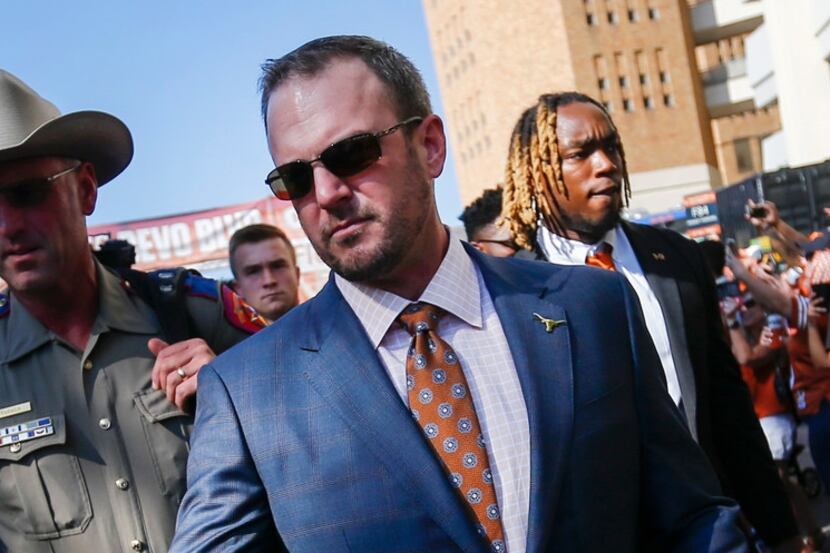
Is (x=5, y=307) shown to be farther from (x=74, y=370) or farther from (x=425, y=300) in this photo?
(x=425, y=300)

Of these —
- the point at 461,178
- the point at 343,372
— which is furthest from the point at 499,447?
the point at 461,178

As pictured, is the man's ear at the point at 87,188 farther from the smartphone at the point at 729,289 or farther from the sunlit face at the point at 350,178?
the smartphone at the point at 729,289

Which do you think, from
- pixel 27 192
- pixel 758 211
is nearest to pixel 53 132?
pixel 27 192

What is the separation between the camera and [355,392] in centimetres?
220

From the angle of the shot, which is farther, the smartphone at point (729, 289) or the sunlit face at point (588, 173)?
the smartphone at point (729, 289)

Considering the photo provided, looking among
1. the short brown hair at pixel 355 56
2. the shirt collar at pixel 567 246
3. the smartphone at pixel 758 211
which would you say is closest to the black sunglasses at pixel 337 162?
the short brown hair at pixel 355 56

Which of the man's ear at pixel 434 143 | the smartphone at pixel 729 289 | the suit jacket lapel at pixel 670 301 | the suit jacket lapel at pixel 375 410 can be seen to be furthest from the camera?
the smartphone at pixel 729 289

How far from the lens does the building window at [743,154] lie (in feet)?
286

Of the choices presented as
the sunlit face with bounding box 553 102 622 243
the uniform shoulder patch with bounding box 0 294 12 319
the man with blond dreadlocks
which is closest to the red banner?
the man with blond dreadlocks

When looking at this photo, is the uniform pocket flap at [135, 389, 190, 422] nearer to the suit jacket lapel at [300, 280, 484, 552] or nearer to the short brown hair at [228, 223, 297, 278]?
the suit jacket lapel at [300, 280, 484, 552]

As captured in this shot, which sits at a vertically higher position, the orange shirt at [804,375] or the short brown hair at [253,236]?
the short brown hair at [253,236]

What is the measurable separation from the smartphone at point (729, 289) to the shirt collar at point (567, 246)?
8.23 meters

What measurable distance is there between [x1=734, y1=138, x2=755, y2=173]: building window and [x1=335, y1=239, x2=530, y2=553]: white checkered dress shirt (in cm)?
8847

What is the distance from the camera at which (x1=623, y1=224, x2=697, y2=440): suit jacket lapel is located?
3.56 m
